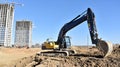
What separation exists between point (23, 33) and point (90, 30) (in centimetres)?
12924

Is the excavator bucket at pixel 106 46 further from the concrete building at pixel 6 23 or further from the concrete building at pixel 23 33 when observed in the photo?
the concrete building at pixel 23 33

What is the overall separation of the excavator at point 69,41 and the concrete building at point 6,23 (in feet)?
310

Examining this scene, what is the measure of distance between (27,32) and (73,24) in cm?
12591

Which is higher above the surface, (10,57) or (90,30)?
(90,30)

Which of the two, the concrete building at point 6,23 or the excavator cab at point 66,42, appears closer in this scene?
the excavator cab at point 66,42

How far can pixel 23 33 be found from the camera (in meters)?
149

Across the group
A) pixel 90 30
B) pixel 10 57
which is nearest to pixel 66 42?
pixel 90 30

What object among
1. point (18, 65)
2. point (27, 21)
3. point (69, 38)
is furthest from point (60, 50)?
point (27, 21)

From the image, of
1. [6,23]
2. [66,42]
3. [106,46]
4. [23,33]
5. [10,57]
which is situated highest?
[6,23]

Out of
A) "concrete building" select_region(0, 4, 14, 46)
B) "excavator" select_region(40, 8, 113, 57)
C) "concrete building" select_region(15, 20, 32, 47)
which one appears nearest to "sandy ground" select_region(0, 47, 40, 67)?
"excavator" select_region(40, 8, 113, 57)

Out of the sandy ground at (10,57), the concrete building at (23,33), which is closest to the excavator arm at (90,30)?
the sandy ground at (10,57)

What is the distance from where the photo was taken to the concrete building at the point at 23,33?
467ft

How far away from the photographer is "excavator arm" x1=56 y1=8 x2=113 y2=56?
2052 centimetres

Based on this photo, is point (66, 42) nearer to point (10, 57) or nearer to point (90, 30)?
point (90, 30)
